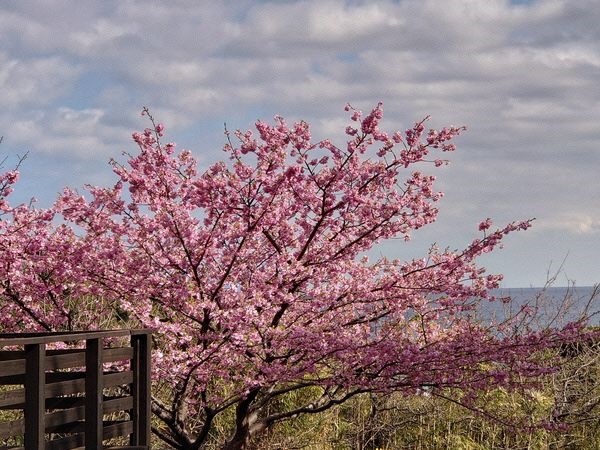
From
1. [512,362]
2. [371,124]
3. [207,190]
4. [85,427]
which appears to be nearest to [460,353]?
[512,362]

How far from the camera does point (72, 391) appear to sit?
800 centimetres

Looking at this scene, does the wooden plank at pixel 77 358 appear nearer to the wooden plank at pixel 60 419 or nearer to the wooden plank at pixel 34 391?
the wooden plank at pixel 60 419

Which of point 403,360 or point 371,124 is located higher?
point 371,124

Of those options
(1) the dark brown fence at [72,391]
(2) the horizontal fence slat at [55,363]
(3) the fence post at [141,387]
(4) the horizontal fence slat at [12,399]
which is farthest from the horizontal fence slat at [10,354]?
(3) the fence post at [141,387]

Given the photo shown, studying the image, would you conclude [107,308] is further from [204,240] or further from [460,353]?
[460,353]

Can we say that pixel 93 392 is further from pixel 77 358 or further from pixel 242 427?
pixel 242 427

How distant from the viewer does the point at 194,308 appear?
34.0 feet

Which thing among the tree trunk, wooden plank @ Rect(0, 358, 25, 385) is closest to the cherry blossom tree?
the tree trunk

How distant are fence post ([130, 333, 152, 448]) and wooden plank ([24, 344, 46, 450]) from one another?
2.25 metres

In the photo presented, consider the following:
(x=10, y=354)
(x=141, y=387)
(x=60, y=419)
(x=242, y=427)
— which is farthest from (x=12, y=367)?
(x=242, y=427)

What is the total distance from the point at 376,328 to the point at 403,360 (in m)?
1.30

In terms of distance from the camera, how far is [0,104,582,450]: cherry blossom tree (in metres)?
10.3

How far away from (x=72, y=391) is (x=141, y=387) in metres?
1.36

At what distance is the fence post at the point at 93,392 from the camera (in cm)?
798
